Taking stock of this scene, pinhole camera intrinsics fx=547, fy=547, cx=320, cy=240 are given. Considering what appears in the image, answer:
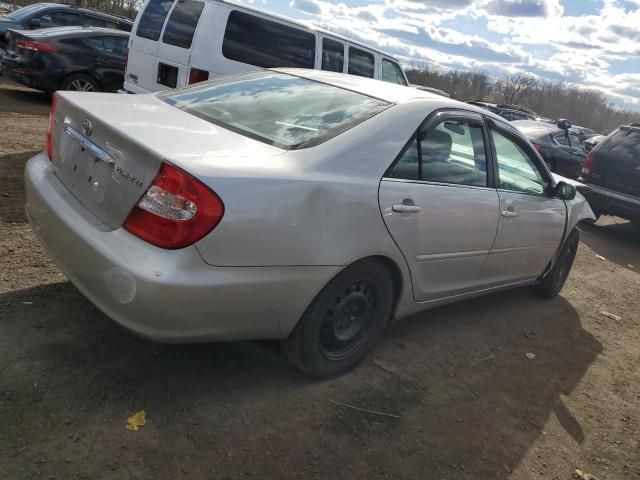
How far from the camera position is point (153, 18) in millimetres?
7145

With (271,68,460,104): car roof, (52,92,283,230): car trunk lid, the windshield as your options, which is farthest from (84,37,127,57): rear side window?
(52,92,283,230): car trunk lid

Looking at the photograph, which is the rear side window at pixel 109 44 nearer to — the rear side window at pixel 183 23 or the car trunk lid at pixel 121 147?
the rear side window at pixel 183 23

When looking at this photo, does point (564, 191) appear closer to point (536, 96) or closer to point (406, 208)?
point (406, 208)

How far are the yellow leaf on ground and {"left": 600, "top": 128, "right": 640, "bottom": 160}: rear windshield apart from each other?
813 cm

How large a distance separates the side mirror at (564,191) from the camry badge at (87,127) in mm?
3594

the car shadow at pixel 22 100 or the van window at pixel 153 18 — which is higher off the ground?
the van window at pixel 153 18

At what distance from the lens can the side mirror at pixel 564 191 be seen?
4.52m

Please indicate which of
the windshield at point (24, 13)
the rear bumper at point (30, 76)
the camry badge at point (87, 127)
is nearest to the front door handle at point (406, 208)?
the camry badge at point (87, 127)

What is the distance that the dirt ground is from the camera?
2.34 m

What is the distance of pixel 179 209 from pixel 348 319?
1.26m

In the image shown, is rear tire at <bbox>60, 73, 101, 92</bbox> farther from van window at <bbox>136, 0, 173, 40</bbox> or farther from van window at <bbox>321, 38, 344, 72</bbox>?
van window at <bbox>321, 38, 344, 72</bbox>

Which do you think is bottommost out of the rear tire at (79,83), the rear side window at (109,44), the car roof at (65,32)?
the rear tire at (79,83)

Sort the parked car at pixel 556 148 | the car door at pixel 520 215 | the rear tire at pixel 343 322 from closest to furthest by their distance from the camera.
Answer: the rear tire at pixel 343 322, the car door at pixel 520 215, the parked car at pixel 556 148

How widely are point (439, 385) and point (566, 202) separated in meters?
2.36
